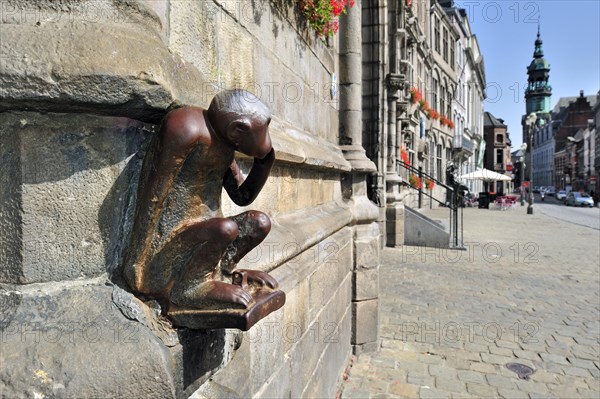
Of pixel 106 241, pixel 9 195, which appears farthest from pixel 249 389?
pixel 9 195

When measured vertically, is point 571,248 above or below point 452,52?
below

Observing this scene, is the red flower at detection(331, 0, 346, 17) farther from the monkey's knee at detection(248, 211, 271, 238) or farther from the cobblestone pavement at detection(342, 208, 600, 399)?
the cobblestone pavement at detection(342, 208, 600, 399)

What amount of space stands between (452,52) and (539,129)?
99.0 meters

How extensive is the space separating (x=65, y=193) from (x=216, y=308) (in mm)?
510

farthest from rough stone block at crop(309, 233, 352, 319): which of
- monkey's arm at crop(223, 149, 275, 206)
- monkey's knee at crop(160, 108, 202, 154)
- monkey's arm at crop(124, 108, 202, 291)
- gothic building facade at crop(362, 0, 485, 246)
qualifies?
gothic building facade at crop(362, 0, 485, 246)

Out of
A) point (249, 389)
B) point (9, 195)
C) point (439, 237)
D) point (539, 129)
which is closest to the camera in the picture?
point (9, 195)

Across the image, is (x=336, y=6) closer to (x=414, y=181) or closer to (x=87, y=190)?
(x=87, y=190)

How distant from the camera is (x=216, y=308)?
1.26 metres

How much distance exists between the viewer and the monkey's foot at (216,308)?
1.24 metres

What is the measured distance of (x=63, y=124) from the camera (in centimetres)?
117

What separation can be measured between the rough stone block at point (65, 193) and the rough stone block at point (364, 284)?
11.0 ft

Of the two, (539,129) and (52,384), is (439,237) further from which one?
(539,129)

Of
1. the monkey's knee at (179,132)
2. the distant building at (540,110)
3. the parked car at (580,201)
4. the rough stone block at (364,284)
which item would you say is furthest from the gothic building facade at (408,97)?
the distant building at (540,110)

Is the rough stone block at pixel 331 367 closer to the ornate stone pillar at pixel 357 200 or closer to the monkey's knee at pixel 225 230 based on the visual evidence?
the ornate stone pillar at pixel 357 200
